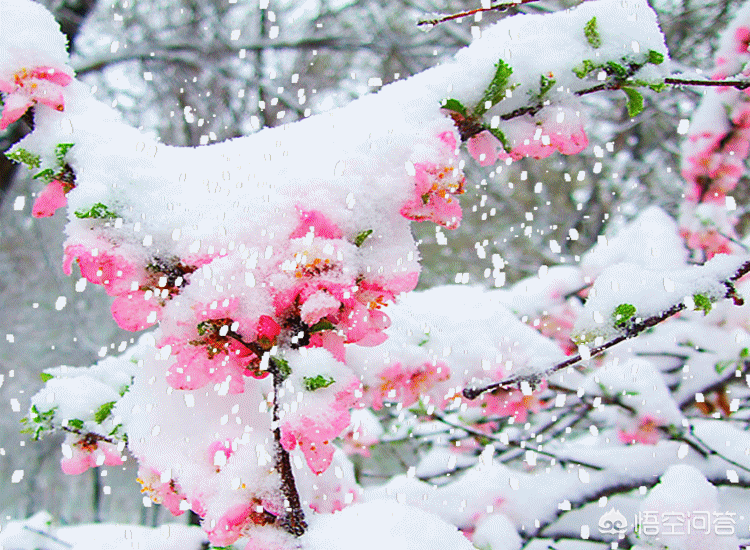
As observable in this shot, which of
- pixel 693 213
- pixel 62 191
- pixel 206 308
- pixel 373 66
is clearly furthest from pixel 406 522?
pixel 373 66

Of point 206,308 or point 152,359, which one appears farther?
point 152,359

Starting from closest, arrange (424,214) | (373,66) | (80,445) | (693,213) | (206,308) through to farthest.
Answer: (206,308) < (424,214) < (80,445) < (693,213) < (373,66)

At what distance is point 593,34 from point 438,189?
357mm

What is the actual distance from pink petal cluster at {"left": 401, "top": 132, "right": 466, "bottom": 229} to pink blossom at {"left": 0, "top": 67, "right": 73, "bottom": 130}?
1.81ft

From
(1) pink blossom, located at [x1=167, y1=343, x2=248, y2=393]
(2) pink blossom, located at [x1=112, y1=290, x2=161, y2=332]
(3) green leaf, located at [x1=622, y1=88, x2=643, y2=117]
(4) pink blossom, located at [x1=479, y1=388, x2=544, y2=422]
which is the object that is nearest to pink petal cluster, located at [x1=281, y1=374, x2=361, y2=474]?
(1) pink blossom, located at [x1=167, y1=343, x2=248, y2=393]

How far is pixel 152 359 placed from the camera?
0.83m

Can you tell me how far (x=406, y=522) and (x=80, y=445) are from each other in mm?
674

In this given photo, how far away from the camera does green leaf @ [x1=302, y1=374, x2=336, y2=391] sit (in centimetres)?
65

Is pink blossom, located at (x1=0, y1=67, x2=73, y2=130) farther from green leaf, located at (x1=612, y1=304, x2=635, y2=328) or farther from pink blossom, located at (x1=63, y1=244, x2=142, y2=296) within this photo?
green leaf, located at (x1=612, y1=304, x2=635, y2=328)

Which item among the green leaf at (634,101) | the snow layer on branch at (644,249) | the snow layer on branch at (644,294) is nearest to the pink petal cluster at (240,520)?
the snow layer on branch at (644,294)

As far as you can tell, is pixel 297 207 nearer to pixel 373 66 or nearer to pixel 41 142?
pixel 41 142

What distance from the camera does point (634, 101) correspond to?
0.83m

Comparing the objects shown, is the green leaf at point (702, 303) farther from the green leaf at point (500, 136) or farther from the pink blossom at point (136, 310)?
the pink blossom at point (136, 310)

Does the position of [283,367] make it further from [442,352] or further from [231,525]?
[442,352]
